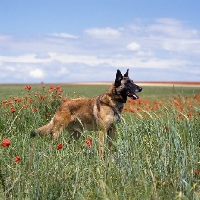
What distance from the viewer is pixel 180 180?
177 inches

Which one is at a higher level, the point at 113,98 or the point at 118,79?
the point at 118,79

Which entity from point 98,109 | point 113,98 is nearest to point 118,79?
point 113,98

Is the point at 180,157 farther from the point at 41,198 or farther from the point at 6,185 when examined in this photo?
the point at 6,185

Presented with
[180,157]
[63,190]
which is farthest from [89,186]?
[180,157]

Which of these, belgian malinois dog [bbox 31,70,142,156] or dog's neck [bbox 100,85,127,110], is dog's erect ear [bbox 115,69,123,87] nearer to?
belgian malinois dog [bbox 31,70,142,156]

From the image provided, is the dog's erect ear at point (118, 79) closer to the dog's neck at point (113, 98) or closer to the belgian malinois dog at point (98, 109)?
the belgian malinois dog at point (98, 109)

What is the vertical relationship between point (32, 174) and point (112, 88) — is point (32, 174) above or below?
below

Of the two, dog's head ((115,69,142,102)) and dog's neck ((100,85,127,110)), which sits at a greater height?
dog's head ((115,69,142,102))

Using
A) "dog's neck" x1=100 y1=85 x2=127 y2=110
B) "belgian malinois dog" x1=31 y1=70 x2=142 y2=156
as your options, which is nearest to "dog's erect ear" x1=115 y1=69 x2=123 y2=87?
"belgian malinois dog" x1=31 y1=70 x2=142 y2=156

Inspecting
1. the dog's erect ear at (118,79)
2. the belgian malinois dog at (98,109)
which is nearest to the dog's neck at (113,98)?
the belgian malinois dog at (98,109)

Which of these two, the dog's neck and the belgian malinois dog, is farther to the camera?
the dog's neck

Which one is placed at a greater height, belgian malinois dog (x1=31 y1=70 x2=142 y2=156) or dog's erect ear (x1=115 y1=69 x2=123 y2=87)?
dog's erect ear (x1=115 y1=69 x2=123 y2=87)

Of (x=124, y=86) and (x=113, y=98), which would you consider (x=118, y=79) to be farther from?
(x=113, y=98)

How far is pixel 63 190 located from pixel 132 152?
3.41 feet
